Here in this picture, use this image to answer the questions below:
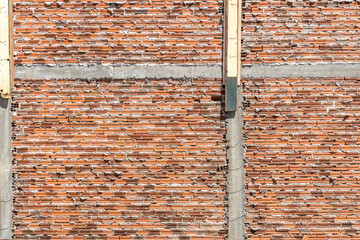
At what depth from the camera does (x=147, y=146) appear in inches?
218

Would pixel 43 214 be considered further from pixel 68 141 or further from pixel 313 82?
pixel 313 82

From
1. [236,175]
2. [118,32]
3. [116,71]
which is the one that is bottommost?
[236,175]

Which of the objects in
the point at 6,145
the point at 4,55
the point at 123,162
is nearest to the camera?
the point at 4,55

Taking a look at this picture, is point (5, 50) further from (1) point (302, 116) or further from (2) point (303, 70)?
(1) point (302, 116)

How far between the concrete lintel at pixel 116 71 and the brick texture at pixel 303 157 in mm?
916

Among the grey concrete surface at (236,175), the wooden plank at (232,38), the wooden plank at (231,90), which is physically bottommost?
the grey concrete surface at (236,175)

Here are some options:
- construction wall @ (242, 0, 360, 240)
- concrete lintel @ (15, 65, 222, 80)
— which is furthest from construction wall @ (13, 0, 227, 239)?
construction wall @ (242, 0, 360, 240)

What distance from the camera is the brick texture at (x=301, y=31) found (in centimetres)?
548

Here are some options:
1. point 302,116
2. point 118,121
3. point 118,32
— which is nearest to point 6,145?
point 118,121

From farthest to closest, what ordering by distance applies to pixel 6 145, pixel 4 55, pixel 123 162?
pixel 123 162
pixel 6 145
pixel 4 55

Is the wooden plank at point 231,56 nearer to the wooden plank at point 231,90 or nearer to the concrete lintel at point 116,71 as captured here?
the wooden plank at point 231,90

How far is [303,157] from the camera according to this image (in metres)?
5.50

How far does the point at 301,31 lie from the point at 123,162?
167 inches

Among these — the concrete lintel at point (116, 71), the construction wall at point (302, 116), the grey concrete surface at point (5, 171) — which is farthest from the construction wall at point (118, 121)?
the construction wall at point (302, 116)
